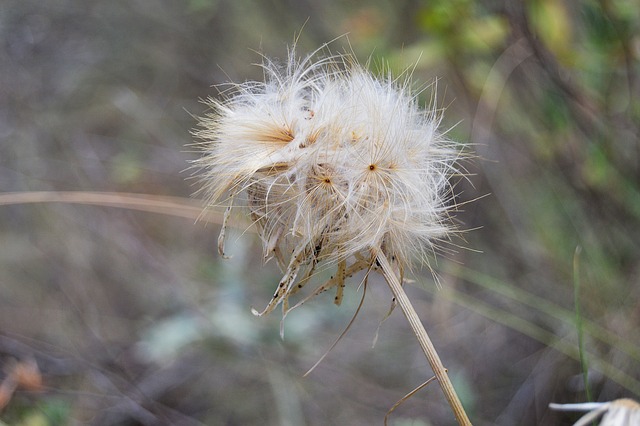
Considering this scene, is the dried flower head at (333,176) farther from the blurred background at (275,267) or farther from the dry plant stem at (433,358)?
the blurred background at (275,267)

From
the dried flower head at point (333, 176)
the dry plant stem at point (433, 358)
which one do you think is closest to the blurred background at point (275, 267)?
the dried flower head at point (333, 176)

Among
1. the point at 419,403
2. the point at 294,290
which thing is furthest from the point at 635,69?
the point at 294,290

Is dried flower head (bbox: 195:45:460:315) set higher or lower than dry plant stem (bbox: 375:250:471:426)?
higher

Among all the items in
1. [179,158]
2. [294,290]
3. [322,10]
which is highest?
[322,10]

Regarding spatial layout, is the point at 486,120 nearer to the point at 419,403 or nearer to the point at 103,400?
the point at 419,403

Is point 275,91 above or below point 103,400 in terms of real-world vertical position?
above

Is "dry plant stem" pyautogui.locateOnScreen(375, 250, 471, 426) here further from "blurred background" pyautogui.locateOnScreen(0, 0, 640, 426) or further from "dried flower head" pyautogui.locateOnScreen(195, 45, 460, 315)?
"blurred background" pyautogui.locateOnScreen(0, 0, 640, 426)

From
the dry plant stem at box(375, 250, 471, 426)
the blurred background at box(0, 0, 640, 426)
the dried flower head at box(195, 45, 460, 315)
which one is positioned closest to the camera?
the dry plant stem at box(375, 250, 471, 426)

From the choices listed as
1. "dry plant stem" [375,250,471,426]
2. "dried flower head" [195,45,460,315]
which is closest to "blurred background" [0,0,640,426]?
"dried flower head" [195,45,460,315]
